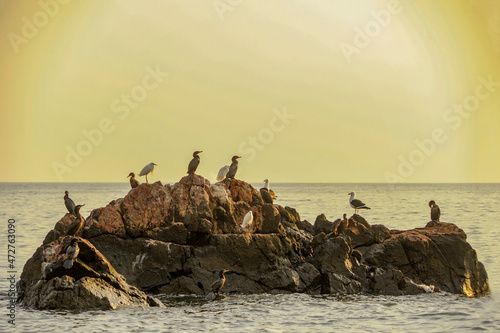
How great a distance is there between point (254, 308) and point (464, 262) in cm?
1061

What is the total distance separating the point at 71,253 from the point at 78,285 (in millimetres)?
1158

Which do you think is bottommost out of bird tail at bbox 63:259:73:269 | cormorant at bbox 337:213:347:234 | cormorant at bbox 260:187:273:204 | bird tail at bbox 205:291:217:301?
bird tail at bbox 205:291:217:301

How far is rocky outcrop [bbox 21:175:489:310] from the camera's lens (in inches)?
1097

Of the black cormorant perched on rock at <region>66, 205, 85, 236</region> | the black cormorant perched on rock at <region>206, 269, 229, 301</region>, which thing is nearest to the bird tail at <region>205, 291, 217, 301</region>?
the black cormorant perched on rock at <region>206, 269, 229, 301</region>

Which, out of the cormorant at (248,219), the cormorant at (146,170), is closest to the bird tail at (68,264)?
the cormorant at (248,219)

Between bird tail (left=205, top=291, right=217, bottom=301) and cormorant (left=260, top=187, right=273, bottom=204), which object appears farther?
cormorant (left=260, top=187, right=273, bottom=204)

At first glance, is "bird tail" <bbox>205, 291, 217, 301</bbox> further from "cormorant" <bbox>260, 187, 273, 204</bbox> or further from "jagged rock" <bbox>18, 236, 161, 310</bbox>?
"cormorant" <bbox>260, 187, 273, 204</bbox>

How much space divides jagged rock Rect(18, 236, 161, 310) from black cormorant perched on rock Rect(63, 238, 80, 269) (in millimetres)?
203

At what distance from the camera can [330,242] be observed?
29.2 meters

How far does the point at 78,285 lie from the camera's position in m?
23.2

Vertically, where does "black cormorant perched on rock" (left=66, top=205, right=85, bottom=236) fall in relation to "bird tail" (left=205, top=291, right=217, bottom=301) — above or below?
above

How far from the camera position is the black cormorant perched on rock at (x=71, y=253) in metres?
23.2

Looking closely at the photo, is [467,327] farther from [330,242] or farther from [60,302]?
[60,302]

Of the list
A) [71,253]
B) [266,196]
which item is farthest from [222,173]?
[71,253]
